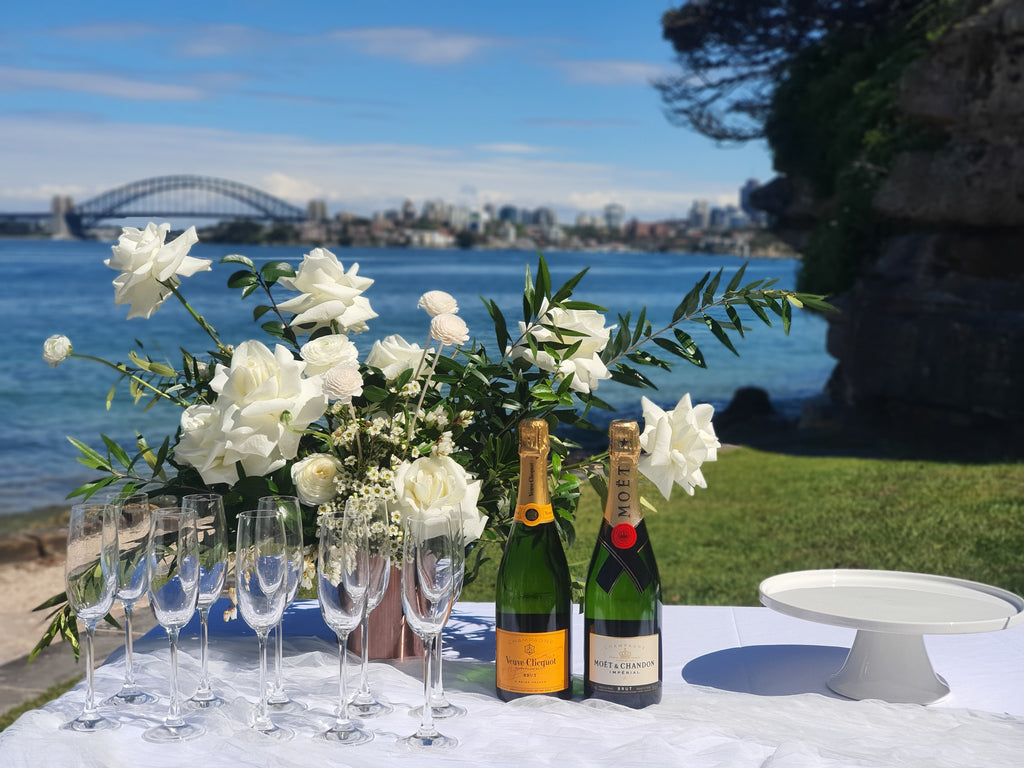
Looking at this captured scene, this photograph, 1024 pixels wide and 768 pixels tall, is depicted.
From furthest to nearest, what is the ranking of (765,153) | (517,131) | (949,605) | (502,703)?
(517,131) < (765,153) < (949,605) < (502,703)

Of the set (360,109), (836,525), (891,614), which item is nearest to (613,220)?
(836,525)

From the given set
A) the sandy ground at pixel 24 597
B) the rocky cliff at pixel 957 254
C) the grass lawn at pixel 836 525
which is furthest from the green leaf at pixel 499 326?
the rocky cliff at pixel 957 254

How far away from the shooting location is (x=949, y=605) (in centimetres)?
182

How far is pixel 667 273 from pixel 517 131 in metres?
35.0

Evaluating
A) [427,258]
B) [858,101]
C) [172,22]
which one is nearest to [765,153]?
[858,101]

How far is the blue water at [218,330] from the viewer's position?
3.45 metres

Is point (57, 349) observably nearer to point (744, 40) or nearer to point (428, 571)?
point (428, 571)

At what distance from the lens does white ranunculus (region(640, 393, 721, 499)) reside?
4.68ft

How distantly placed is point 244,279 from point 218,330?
398 mm

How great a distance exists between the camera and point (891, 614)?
1740 mm

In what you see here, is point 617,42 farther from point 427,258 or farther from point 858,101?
point 858,101

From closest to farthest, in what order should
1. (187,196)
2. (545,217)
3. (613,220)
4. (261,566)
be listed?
(261,566), (613,220), (545,217), (187,196)

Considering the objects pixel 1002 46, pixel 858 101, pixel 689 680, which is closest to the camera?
pixel 689 680

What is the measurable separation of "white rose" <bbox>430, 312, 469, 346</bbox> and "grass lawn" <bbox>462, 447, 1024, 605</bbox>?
151 inches
